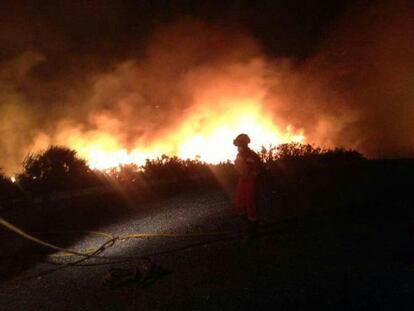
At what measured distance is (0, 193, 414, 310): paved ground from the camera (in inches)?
198

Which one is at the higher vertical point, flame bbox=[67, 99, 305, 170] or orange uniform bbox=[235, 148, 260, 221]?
flame bbox=[67, 99, 305, 170]

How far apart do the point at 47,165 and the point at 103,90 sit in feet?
25.0

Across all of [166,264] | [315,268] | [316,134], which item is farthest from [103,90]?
[315,268]

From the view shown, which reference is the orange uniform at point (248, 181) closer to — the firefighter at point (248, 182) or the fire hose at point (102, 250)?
the firefighter at point (248, 182)

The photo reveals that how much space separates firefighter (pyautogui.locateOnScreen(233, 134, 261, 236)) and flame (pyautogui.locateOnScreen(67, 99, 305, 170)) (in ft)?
34.3

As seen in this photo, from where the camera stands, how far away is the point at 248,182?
698 cm

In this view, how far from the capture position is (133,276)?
650 cm

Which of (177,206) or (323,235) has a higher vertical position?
(177,206)

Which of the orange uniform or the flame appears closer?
the orange uniform

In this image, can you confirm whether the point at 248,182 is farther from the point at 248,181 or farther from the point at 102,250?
the point at 102,250

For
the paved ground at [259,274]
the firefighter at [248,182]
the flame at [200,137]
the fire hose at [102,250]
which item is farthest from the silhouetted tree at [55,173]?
the firefighter at [248,182]

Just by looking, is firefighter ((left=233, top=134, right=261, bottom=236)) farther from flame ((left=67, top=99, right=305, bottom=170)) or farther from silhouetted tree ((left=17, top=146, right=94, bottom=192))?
flame ((left=67, top=99, right=305, bottom=170))

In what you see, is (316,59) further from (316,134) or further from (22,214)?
(22,214)

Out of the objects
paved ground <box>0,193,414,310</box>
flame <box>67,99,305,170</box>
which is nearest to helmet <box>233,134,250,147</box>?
paved ground <box>0,193,414,310</box>
